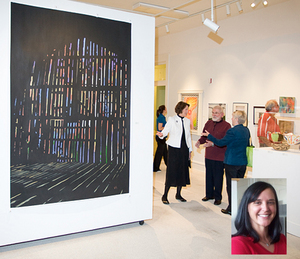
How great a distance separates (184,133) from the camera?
4.83 meters

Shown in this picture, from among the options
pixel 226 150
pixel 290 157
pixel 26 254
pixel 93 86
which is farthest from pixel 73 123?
pixel 290 157

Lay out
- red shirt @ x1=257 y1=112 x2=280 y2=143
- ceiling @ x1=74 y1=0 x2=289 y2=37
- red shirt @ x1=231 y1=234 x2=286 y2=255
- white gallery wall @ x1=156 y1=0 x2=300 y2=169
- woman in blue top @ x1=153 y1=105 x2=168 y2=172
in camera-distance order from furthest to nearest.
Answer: woman in blue top @ x1=153 y1=105 x2=168 y2=172, ceiling @ x1=74 y1=0 x2=289 y2=37, white gallery wall @ x1=156 y1=0 x2=300 y2=169, red shirt @ x1=257 y1=112 x2=280 y2=143, red shirt @ x1=231 y1=234 x2=286 y2=255

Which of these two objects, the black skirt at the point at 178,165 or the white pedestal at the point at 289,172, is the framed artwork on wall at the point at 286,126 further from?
the black skirt at the point at 178,165

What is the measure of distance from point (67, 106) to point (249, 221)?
7.16 feet

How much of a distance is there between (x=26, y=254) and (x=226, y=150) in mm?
2947

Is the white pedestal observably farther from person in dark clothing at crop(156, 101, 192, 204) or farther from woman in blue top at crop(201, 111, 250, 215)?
person in dark clothing at crop(156, 101, 192, 204)

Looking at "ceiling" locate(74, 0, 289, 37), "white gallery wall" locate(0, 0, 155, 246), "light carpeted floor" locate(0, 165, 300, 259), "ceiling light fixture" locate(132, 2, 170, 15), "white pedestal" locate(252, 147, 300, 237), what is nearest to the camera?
"white gallery wall" locate(0, 0, 155, 246)

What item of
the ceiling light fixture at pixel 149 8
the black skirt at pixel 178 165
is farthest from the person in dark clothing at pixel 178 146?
the ceiling light fixture at pixel 149 8

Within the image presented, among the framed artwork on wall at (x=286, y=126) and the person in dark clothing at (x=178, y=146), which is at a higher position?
the framed artwork on wall at (x=286, y=126)

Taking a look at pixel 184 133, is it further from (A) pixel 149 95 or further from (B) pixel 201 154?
(B) pixel 201 154

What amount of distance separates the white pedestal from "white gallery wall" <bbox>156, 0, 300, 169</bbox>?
37cm

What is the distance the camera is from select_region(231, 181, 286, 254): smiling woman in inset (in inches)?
88.8

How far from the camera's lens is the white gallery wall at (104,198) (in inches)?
122

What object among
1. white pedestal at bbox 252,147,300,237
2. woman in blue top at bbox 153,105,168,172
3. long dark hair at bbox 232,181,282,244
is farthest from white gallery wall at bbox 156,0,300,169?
long dark hair at bbox 232,181,282,244
